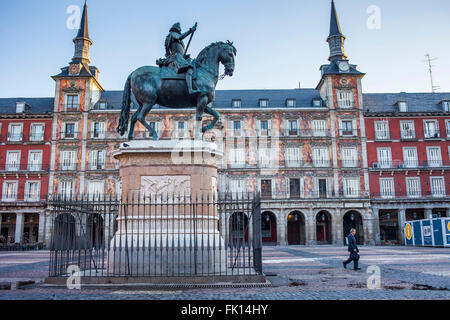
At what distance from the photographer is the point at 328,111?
3725 centimetres

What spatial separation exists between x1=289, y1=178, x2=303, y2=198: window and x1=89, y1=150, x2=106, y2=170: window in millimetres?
17679

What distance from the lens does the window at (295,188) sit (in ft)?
119

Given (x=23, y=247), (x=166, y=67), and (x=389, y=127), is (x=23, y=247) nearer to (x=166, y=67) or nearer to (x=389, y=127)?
(x=166, y=67)

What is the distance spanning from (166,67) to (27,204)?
32.3 metres

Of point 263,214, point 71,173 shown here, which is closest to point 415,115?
point 263,214

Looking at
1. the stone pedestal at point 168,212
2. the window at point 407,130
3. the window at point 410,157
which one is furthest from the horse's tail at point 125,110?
the window at point 407,130

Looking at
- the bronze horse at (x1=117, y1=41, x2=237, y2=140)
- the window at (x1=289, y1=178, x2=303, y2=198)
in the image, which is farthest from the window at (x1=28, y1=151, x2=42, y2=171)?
the bronze horse at (x1=117, y1=41, x2=237, y2=140)

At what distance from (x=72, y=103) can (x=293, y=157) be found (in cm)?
2175

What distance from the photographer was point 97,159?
36625 mm

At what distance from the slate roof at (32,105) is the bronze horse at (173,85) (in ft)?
110

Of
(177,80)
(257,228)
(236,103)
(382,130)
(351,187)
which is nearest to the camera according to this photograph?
(257,228)

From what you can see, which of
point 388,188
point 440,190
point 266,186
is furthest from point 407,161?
point 266,186

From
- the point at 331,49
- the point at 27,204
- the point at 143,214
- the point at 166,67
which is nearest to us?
the point at 143,214

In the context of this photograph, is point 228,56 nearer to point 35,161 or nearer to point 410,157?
point 410,157
